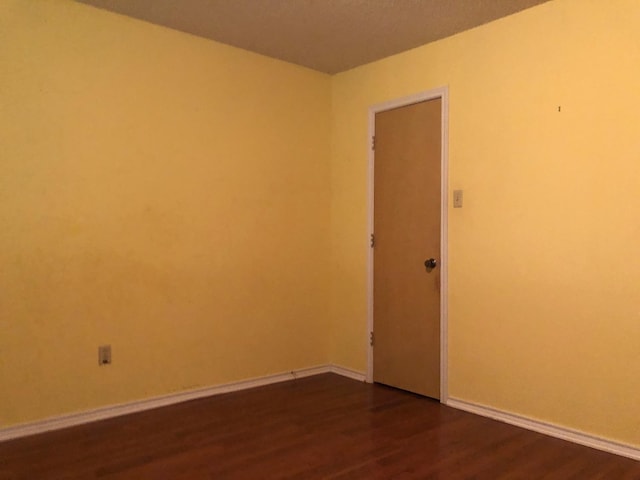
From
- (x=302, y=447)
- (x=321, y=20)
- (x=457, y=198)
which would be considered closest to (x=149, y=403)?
(x=302, y=447)

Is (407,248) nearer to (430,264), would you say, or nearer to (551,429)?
(430,264)

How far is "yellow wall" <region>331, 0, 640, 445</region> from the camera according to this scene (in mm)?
2670

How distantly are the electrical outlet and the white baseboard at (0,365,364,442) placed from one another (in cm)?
27

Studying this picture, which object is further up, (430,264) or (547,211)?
(547,211)

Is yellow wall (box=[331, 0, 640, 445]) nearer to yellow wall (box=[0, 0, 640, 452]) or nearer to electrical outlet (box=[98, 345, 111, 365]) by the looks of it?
yellow wall (box=[0, 0, 640, 452])

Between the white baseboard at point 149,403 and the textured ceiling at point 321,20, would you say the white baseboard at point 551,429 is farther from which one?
the textured ceiling at point 321,20

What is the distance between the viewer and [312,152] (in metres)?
4.20

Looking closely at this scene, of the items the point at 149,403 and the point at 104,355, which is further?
the point at 149,403

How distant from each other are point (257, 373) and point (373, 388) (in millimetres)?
862

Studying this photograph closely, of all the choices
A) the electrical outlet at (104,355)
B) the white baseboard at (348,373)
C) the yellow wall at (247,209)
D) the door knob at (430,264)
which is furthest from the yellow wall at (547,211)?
the electrical outlet at (104,355)

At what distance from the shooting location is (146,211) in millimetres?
3309

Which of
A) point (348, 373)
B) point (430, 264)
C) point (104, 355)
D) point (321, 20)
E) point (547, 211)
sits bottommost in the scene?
point (348, 373)

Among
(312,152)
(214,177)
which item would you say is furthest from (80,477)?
(312,152)

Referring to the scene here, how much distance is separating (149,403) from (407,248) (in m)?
2.02
